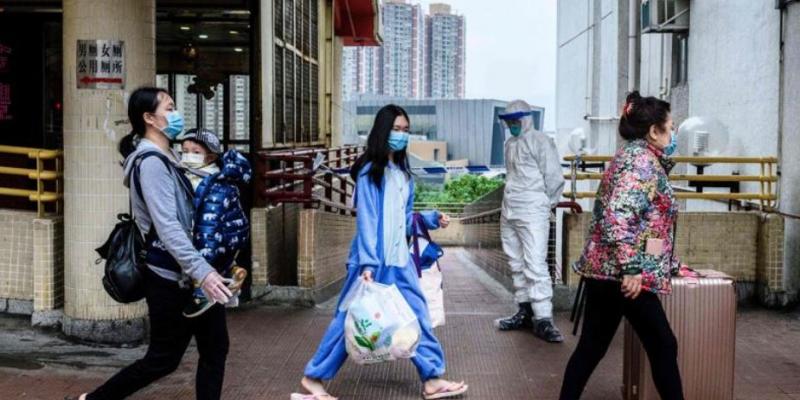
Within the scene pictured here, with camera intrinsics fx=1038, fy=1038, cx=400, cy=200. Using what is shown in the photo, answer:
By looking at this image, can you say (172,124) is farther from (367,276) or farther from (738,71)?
(738,71)

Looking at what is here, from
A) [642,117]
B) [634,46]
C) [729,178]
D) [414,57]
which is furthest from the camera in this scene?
[414,57]

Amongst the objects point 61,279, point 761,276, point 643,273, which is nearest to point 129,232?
point 643,273

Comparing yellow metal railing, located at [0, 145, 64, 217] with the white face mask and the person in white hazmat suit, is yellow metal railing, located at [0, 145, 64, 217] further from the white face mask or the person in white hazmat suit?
the person in white hazmat suit

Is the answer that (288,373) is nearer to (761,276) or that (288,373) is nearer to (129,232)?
(129,232)

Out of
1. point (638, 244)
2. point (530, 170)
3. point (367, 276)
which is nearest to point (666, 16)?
point (530, 170)

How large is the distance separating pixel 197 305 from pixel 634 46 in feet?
40.5

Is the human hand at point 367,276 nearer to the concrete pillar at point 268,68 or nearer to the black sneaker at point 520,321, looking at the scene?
the black sneaker at point 520,321

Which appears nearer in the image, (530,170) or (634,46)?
(530,170)

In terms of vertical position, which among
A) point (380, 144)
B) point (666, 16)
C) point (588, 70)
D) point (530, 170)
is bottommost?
point (530, 170)

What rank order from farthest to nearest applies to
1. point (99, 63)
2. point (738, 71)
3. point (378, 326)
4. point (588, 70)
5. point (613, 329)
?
point (588, 70), point (738, 71), point (99, 63), point (378, 326), point (613, 329)

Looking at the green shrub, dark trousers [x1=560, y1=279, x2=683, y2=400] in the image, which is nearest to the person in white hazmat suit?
dark trousers [x1=560, y1=279, x2=683, y2=400]

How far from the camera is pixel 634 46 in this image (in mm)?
16234

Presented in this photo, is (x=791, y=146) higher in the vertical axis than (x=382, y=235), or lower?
higher

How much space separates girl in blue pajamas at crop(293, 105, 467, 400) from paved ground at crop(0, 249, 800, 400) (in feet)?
1.57
